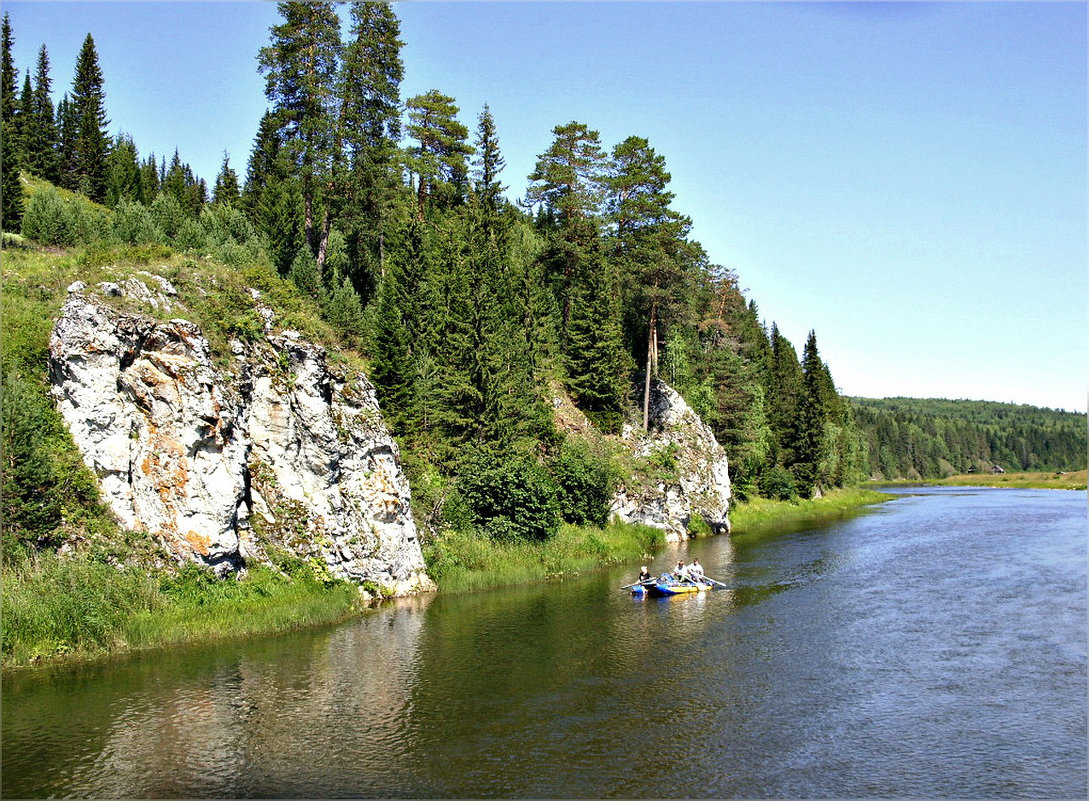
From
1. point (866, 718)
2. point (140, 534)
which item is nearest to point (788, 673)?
point (866, 718)

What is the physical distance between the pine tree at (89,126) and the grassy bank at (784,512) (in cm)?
7597

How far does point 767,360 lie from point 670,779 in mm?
91909

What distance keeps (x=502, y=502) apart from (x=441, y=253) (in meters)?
18.7

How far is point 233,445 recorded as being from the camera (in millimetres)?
33281

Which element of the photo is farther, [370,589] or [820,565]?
[820,565]

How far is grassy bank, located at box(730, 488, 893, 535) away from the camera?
76625 mm

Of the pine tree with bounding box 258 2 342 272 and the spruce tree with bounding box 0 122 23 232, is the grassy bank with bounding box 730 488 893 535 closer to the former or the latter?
the pine tree with bounding box 258 2 342 272

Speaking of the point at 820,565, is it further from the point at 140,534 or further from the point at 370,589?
the point at 140,534

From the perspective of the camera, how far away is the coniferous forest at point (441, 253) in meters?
46.9

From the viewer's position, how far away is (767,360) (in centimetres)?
10512

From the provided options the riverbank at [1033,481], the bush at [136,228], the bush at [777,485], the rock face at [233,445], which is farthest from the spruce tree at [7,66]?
the riverbank at [1033,481]

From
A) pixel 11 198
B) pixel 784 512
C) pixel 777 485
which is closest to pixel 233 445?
pixel 11 198

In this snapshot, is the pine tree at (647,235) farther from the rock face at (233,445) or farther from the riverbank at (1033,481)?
the riverbank at (1033,481)

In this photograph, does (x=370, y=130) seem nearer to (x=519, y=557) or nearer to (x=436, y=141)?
(x=436, y=141)
